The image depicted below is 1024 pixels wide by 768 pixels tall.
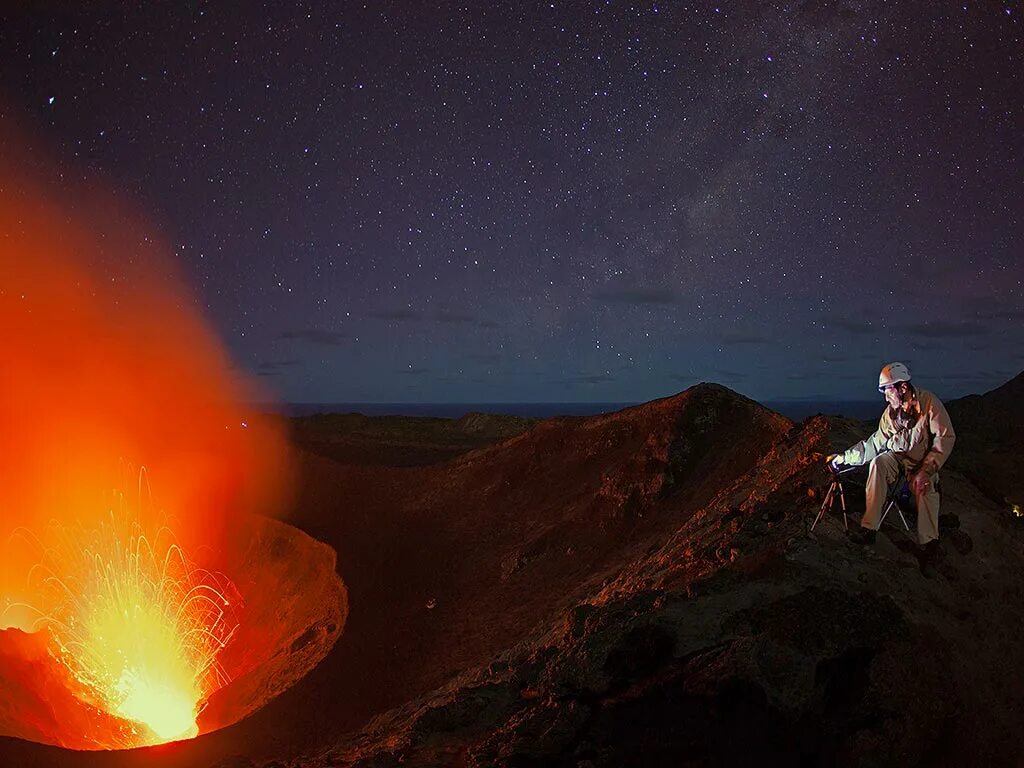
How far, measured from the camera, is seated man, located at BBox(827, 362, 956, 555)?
9258 mm

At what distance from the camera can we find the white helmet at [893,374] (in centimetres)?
962

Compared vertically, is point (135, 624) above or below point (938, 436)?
below

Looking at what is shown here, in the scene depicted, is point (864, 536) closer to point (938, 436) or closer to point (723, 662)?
point (938, 436)

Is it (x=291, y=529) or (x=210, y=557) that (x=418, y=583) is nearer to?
(x=291, y=529)

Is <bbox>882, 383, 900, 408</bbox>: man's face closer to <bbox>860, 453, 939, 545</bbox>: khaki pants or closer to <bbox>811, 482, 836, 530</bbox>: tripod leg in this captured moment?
<bbox>860, 453, 939, 545</bbox>: khaki pants

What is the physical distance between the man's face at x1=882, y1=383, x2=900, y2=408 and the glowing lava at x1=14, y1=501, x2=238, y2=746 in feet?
78.8

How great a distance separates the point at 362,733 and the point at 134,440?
41.3 m

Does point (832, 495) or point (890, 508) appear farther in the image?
point (832, 495)

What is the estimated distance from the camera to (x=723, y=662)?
29.2 feet

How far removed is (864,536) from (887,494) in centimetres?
80

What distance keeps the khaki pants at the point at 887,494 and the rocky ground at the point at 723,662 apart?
2.01 ft

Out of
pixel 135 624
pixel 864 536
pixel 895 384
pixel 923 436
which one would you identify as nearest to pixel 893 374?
pixel 895 384

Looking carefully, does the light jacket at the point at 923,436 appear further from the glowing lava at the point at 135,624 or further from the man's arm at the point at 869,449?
the glowing lava at the point at 135,624

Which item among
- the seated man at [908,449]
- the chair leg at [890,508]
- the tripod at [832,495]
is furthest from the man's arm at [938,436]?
the tripod at [832,495]
